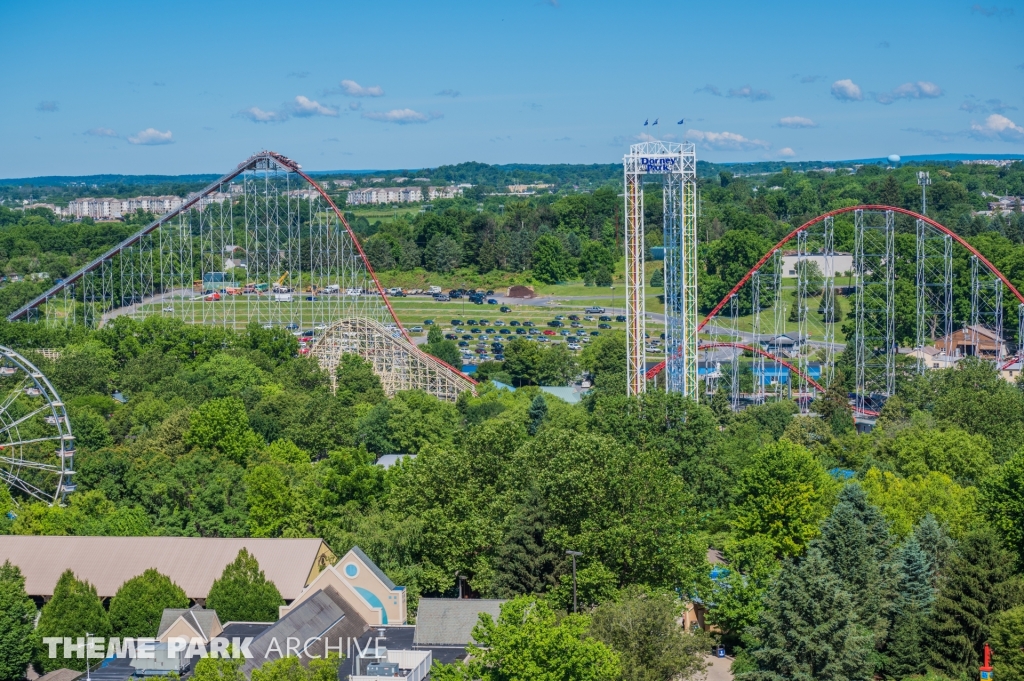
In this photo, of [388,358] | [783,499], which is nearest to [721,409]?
[388,358]

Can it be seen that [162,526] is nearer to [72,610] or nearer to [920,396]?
[72,610]

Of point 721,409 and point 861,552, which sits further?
point 721,409

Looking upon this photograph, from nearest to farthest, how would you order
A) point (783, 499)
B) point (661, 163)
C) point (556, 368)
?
point (783, 499) < point (661, 163) < point (556, 368)

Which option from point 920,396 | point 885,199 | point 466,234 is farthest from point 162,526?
point 885,199

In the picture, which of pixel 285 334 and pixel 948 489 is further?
pixel 285 334

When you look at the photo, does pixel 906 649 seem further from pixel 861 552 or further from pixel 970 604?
pixel 861 552

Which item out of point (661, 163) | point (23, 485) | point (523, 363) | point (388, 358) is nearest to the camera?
point (23, 485)

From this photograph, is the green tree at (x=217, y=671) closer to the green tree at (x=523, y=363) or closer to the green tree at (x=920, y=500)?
the green tree at (x=920, y=500)
